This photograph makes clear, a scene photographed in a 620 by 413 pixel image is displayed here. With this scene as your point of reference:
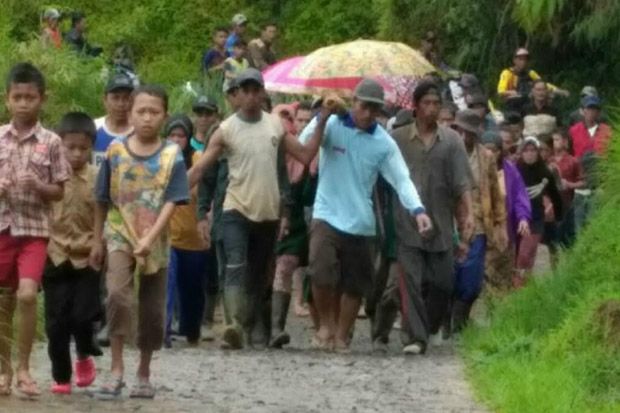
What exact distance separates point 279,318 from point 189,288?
0.81 m

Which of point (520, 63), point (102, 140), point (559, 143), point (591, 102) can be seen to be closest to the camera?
point (102, 140)

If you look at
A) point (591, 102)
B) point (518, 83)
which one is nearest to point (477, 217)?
point (591, 102)

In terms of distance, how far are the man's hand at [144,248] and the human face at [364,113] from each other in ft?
13.1

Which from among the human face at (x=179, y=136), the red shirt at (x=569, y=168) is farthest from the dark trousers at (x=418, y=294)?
the red shirt at (x=569, y=168)

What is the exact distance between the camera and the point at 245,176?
16188 millimetres

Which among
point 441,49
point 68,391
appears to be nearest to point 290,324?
point 68,391

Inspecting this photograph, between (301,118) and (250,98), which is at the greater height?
(250,98)

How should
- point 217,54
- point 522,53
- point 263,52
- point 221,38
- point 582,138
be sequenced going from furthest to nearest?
1. point 221,38
2. point 217,54
3. point 263,52
4. point 522,53
5. point 582,138

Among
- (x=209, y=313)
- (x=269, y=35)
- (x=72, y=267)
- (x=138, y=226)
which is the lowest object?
(x=209, y=313)

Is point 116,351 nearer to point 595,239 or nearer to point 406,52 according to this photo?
point 595,239

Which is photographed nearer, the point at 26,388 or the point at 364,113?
the point at 26,388

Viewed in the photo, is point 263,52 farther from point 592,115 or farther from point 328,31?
point 592,115

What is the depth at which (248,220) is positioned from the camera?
637 inches

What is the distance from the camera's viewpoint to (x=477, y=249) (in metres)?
17.8
